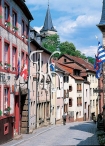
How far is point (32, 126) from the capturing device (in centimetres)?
3381

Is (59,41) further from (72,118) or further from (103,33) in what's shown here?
(103,33)

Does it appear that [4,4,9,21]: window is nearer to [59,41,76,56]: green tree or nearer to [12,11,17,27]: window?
[12,11,17,27]: window

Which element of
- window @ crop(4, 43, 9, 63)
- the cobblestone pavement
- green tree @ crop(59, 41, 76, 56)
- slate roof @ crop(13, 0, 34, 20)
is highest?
green tree @ crop(59, 41, 76, 56)

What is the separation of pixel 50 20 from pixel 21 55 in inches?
4718

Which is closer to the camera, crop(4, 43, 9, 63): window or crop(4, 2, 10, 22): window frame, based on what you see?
crop(4, 2, 10, 22): window frame

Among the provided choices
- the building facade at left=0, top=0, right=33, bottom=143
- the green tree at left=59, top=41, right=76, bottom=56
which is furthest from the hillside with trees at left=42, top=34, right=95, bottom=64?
the building facade at left=0, top=0, right=33, bottom=143

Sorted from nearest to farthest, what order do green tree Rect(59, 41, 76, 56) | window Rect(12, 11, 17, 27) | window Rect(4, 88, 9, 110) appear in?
window Rect(4, 88, 9, 110) < window Rect(12, 11, 17, 27) < green tree Rect(59, 41, 76, 56)

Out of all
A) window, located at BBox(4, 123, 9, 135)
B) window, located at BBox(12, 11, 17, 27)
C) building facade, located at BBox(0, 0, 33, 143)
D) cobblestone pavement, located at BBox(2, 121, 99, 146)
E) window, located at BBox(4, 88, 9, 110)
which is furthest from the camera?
window, located at BBox(12, 11, 17, 27)

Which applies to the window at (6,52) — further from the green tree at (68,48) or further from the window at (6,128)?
the green tree at (68,48)

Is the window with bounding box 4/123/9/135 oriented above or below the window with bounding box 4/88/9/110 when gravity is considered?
below

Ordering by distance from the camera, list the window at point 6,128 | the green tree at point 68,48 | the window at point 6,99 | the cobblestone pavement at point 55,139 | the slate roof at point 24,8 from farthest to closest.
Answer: the green tree at point 68,48 → the slate roof at point 24,8 → the window at point 6,99 → the cobblestone pavement at point 55,139 → the window at point 6,128

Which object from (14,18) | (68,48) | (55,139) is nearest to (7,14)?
(14,18)

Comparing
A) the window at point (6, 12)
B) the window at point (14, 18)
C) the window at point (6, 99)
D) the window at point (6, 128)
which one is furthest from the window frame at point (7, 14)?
the window at point (6, 128)

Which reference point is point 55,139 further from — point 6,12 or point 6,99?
point 6,12
